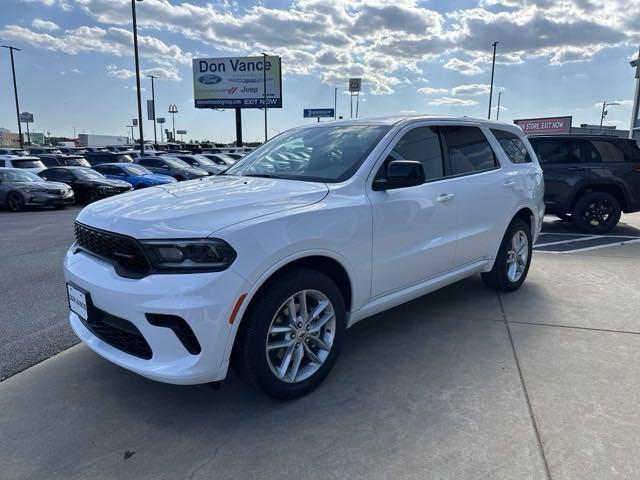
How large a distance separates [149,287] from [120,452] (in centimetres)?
90

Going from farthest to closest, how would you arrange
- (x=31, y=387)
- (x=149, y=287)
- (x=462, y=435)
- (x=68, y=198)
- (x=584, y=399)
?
(x=68, y=198) < (x=31, y=387) < (x=584, y=399) < (x=462, y=435) < (x=149, y=287)

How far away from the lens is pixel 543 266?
6359 mm

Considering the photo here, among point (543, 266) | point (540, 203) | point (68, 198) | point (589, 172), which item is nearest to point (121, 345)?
point (540, 203)

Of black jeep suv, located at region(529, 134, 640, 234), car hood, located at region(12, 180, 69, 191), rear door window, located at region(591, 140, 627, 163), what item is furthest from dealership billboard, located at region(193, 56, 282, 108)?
rear door window, located at region(591, 140, 627, 163)

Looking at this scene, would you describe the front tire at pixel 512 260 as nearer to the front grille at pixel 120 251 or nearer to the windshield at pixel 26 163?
the front grille at pixel 120 251

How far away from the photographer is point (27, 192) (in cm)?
1383

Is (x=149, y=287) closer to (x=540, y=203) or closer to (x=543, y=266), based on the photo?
(x=540, y=203)

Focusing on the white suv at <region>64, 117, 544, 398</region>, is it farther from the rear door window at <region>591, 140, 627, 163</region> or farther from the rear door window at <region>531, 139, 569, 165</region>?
the rear door window at <region>591, 140, 627, 163</region>

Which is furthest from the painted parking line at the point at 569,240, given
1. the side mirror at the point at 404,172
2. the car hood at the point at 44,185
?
the car hood at the point at 44,185

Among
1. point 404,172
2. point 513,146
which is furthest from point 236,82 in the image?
point 404,172

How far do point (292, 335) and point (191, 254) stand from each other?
0.83 metres

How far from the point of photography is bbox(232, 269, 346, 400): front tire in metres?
2.65

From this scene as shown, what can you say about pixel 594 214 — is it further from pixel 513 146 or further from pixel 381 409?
pixel 381 409

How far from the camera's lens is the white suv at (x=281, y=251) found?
2479 mm
